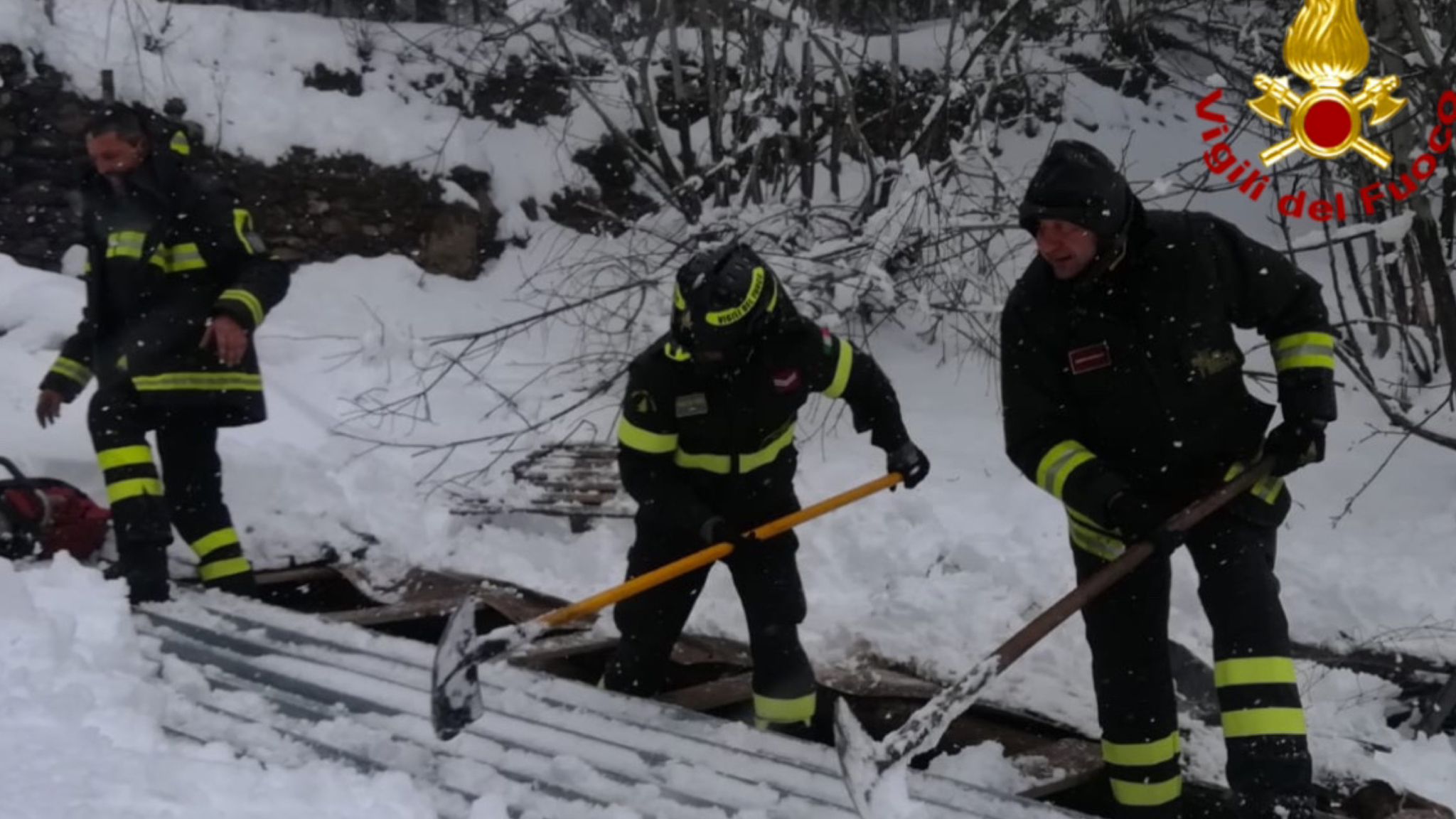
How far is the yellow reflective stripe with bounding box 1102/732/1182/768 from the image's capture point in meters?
3.08

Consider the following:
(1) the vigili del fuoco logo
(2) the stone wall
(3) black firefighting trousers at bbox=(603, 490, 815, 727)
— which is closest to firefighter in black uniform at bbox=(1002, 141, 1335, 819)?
(3) black firefighting trousers at bbox=(603, 490, 815, 727)

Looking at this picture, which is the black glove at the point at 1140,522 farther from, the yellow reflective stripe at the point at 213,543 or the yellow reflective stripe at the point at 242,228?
the yellow reflective stripe at the point at 213,543

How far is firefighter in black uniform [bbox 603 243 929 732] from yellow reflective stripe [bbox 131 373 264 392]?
153cm

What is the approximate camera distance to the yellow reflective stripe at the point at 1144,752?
308cm

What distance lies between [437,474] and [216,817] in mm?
3571

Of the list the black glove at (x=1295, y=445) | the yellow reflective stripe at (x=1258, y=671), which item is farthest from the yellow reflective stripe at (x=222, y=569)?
the black glove at (x=1295, y=445)

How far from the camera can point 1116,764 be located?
3.12 metres

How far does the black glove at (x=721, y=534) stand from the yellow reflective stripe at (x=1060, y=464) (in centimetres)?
81

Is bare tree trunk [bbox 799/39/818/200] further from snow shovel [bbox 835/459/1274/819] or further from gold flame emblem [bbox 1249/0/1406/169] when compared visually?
snow shovel [bbox 835/459/1274/819]

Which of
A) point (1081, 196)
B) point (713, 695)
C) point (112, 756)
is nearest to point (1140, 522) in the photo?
point (1081, 196)

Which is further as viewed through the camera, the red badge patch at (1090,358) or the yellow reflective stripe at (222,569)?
the yellow reflective stripe at (222,569)

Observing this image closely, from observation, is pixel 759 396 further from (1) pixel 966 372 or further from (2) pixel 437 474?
(1) pixel 966 372

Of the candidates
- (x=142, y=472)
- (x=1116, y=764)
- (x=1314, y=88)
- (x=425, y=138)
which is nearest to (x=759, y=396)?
(x=1116, y=764)

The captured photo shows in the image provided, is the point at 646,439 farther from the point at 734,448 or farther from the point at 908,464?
the point at 908,464
